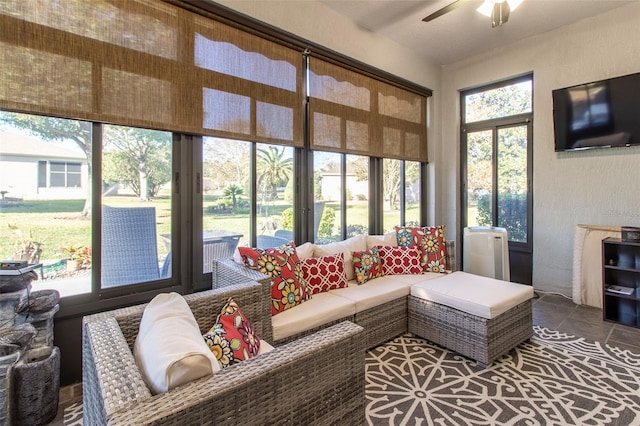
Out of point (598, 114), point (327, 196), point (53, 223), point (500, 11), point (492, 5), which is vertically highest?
point (492, 5)

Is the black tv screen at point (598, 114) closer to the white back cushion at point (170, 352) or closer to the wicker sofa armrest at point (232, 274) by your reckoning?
the wicker sofa armrest at point (232, 274)

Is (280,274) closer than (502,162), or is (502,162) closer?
(280,274)

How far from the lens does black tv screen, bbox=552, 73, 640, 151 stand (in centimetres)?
318

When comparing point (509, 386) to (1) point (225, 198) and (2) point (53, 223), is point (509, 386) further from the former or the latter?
(2) point (53, 223)

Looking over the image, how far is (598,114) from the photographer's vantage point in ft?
11.1

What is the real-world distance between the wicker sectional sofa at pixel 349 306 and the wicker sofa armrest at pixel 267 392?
639 millimetres

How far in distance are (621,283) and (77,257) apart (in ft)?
15.9

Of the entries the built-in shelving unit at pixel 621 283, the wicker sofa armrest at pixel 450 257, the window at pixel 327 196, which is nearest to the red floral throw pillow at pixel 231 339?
the window at pixel 327 196

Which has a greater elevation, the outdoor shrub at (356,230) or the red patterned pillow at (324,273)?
the outdoor shrub at (356,230)

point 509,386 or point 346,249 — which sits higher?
point 346,249

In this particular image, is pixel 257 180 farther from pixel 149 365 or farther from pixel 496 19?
pixel 496 19

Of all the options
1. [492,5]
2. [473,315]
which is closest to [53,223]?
[473,315]

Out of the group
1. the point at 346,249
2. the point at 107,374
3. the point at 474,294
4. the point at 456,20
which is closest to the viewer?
the point at 107,374

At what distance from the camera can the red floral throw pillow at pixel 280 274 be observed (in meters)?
2.26
